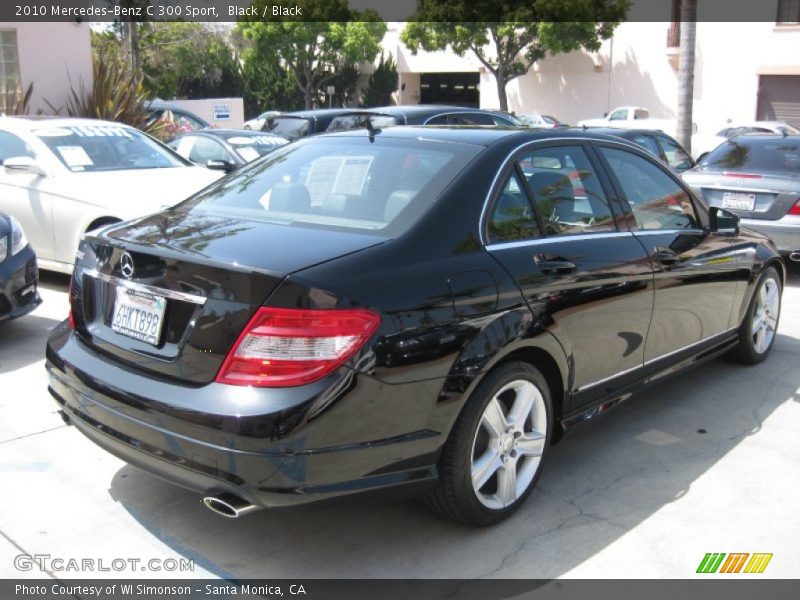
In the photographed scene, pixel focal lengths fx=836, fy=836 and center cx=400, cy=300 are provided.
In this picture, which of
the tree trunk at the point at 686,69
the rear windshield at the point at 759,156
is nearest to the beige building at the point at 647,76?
the tree trunk at the point at 686,69

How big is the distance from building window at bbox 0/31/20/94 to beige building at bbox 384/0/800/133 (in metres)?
→ 28.2

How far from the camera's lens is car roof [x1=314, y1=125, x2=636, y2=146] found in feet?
12.8

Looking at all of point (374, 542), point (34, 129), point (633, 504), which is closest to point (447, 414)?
point (374, 542)

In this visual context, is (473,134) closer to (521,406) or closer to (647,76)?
(521,406)

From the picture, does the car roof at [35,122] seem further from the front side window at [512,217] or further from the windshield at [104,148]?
the front side window at [512,217]

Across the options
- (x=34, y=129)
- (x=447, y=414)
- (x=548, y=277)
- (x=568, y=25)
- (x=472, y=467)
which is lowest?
(x=472, y=467)

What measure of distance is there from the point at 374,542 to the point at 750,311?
132 inches

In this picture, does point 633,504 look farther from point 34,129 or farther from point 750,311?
point 34,129

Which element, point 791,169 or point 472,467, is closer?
point 472,467

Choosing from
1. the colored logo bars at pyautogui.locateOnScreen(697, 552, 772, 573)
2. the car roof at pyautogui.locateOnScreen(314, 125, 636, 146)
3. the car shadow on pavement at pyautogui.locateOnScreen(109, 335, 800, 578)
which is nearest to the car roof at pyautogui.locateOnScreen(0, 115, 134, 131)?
the car roof at pyautogui.locateOnScreen(314, 125, 636, 146)

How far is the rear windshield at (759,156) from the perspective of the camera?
8.98 metres

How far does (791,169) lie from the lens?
8.90 metres

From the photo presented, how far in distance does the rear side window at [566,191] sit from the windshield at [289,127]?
30.4 feet

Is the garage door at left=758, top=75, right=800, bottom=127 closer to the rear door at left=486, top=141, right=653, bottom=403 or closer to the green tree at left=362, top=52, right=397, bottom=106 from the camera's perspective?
the green tree at left=362, top=52, right=397, bottom=106
